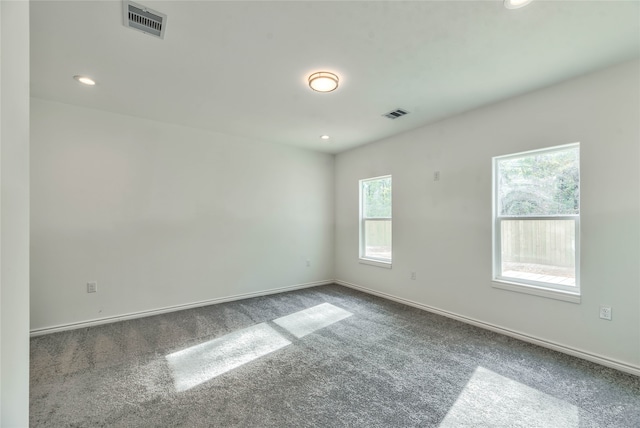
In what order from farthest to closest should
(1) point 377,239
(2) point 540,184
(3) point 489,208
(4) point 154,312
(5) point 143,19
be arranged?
1. (1) point 377,239
2. (4) point 154,312
3. (3) point 489,208
4. (2) point 540,184
5. (5) point 143,19

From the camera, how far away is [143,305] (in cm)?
362

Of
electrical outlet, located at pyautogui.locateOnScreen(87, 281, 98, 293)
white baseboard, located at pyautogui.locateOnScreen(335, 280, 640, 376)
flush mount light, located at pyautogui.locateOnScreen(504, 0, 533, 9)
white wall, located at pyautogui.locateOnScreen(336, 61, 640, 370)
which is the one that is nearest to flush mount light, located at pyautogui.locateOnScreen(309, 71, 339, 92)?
flush mount light, located at pyautogui.locateOnScreen(504, 0, 533, 9)

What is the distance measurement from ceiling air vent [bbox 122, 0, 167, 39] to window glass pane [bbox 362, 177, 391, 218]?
362cm

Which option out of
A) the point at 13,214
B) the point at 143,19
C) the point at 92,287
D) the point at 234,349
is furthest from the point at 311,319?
the point at 143,19

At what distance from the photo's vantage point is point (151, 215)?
12.2 feet

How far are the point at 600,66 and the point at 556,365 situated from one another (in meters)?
2.67

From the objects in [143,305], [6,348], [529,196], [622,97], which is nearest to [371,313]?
[529,196]

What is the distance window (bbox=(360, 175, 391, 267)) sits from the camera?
4684 mm

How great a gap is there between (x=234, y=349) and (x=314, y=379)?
940mm

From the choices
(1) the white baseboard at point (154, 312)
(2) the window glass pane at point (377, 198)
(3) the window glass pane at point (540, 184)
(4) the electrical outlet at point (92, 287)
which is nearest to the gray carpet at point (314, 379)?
(1) the white baseboard at point (154, 312)

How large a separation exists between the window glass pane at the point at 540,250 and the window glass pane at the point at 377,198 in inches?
71.2

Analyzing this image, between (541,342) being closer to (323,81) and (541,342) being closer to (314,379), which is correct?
(314,379)

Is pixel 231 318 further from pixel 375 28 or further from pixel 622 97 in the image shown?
pixel 622 97

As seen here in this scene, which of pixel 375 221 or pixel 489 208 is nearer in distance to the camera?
pixel 489 208
